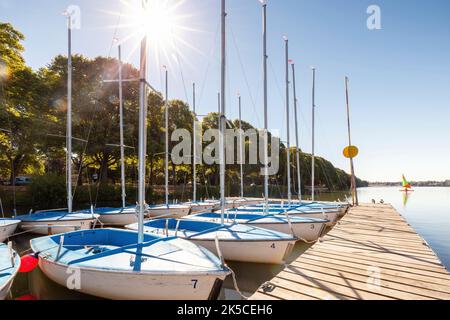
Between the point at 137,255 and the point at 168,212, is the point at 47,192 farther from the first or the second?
the point at 137,255

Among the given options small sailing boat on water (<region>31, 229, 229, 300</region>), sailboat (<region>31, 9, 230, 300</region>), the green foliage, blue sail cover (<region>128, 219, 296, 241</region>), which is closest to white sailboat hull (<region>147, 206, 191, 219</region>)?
blue sail cover (<region>128, 219, 296, 241</region>)

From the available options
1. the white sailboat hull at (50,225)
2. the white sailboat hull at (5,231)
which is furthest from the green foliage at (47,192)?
the white sailboat hull at (5,231)

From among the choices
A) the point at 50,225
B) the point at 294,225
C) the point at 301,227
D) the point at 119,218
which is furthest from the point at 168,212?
the point at 301,227

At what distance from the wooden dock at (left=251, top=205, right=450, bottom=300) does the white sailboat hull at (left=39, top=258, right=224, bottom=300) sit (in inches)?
51.1

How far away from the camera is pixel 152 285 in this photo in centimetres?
569

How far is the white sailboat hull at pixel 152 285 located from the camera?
5.66 meters

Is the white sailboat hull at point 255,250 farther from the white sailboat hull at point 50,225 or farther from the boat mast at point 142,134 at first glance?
the white sailboat hull at point 50,225

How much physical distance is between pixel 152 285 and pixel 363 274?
4.96m

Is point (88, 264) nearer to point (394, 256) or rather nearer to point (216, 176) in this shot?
point (394, 256)

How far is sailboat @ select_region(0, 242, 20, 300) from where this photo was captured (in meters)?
5.19

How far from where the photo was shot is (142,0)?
7.82m
